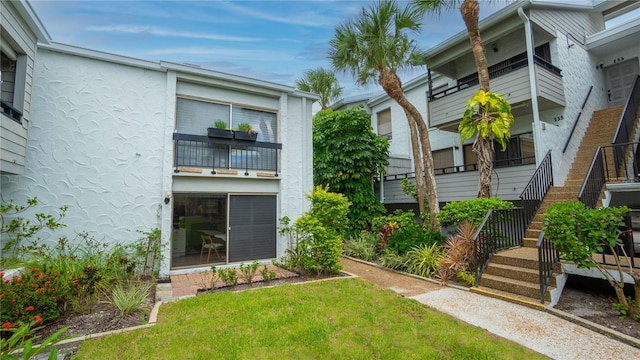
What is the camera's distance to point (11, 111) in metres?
5.72

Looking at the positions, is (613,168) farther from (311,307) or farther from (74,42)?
(74,42)

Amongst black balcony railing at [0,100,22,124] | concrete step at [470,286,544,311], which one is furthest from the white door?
black balcony railing at [0,100,22,124]

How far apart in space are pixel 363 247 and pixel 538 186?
5.66 meters

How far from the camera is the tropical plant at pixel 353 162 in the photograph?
12609 mm

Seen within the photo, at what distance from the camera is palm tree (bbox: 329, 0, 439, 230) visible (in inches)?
374

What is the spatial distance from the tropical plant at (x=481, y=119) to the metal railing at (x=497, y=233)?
5.01 ft

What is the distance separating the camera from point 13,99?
5.83 metres

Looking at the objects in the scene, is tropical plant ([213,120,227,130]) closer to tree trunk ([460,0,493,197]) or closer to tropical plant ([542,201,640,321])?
tree trunk ([460,0,493,197])

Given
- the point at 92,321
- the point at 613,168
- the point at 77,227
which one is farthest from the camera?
the point at 613,168

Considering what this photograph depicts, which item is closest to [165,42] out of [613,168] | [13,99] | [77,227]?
[13,99]

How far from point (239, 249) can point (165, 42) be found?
674cm

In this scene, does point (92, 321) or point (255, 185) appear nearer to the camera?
point (92, 321)

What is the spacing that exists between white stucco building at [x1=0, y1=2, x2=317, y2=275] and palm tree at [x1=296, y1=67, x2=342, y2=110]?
292 inches

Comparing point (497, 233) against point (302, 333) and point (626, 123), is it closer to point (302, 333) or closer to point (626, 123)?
point (302, 333)
